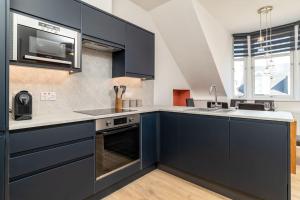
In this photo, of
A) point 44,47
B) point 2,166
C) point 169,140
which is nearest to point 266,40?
point 169,140

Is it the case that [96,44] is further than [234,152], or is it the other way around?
[96,44]

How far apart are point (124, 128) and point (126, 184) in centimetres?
74

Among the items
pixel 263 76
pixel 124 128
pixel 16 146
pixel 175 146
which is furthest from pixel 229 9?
pixel 16 146

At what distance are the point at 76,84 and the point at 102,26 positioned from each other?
781 millimetres

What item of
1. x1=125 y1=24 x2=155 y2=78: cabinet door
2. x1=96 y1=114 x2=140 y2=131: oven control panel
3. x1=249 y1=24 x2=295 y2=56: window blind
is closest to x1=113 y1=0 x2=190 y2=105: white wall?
x1=125 y1=24 x2=155 y2=78: cabinet door

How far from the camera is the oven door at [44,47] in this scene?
1.43 metres

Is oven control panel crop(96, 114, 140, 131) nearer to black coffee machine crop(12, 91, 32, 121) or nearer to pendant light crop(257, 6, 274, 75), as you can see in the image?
black coffee machine crop(12, 91, 32, 121)

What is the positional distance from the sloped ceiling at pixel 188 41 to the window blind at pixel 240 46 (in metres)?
1.20

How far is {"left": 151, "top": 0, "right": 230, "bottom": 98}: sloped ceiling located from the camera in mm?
3055

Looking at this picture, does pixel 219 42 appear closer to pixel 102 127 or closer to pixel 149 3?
pixel 149 3

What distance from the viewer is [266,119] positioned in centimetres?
161

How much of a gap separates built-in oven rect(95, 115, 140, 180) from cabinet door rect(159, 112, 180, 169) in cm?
41

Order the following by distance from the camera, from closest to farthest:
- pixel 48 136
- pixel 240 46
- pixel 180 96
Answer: pixel 48 136, pixel 180 96, pixel 240 46

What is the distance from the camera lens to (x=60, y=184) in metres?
1.46
